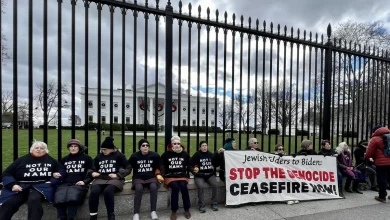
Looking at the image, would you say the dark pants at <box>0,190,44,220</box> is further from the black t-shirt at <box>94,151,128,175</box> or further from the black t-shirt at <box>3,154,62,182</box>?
the black t-shirt at <box>94,151,128,175</box>

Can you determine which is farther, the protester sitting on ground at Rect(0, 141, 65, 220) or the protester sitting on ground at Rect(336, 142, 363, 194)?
the protester sitting on ground at Rect(336, 142, 363, 194)

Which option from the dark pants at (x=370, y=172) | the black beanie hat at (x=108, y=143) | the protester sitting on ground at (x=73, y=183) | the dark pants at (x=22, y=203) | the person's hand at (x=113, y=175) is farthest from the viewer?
the dark pants at (x=370, y=172)

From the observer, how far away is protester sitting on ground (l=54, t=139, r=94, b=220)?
3.58 metres

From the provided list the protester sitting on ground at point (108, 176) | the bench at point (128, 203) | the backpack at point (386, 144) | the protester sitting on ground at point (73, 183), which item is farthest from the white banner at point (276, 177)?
the protester sitting on ground at point (73, 183)

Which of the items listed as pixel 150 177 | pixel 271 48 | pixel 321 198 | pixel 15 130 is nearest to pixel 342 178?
pixel 321 198

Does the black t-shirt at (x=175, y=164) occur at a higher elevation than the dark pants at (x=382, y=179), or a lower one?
higher

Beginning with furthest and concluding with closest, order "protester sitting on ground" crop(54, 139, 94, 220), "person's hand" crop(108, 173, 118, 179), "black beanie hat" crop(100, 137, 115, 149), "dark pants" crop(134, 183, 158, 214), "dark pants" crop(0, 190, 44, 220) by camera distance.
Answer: "black beanie hat" crop(100, 137, 115, 149) < "person's hand" crop(108, 173, 118, 179) < "dark pants" crop(134, 183, 158, 214) < "protester sitting on ground" crop(54, 139, 94, 220) < "dark pants" crop(0, 190, 44, 220)

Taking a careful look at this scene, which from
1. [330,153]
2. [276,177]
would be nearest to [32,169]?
[276,177]

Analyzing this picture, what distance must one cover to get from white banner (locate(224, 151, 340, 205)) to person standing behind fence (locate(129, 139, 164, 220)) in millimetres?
1394

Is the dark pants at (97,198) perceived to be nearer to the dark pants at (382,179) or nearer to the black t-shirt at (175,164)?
the black t-shirt at (175,164)

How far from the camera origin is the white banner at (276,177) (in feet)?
15.5

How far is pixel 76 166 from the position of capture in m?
4.00

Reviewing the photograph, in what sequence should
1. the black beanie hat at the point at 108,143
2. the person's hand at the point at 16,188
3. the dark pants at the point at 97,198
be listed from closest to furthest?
the person's hand at the point at 16,188 < the dark pants at the point at 97,198 < the black beanie hat at the point at 108,143

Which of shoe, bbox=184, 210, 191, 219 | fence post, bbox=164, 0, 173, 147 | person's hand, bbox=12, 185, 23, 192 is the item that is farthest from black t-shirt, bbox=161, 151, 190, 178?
person's hand, bbox=12, 185, 23, 192
